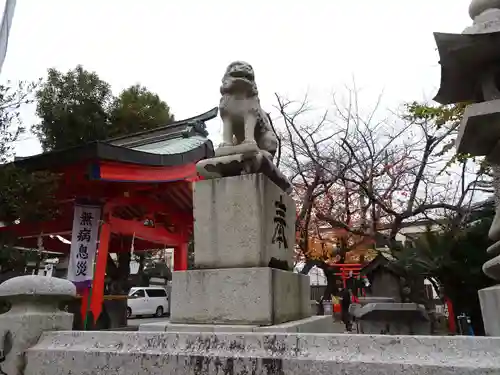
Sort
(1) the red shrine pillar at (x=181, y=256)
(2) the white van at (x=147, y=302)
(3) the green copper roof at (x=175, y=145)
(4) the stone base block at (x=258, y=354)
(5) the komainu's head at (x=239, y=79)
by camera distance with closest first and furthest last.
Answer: (4) the stone base block at (x=258, y=354) → (5) the komainu's head at (x=239, y=79) → (3) the green copper roof at (x=175, y=145) → (1) the red shrine pillar at (x=181, y=256) → (2) the white van at (x=147, y=302)

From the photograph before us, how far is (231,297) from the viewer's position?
3170 millimetres

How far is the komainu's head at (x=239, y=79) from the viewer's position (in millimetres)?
3896

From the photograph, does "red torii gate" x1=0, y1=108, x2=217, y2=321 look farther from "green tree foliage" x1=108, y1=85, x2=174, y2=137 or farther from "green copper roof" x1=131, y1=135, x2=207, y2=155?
"green tree foliage" x1=108, y1=85, x2=174, y2=137

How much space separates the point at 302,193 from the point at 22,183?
11.8 meters

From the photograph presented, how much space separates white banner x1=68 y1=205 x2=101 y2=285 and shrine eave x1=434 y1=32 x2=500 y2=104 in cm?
782

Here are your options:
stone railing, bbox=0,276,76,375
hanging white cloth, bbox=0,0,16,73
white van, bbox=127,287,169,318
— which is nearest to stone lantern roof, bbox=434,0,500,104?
stone railing, bbox=0,276,76,375

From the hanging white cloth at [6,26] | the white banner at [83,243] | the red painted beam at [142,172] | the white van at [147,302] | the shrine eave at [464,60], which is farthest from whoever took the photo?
the white van at [147,302]

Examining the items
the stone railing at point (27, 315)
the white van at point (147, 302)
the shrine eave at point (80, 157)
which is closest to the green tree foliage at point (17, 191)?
the shrine eave at point (80, 157)

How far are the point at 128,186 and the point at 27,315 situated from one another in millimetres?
6590

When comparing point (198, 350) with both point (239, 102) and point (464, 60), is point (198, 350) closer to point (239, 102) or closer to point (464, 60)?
point (239, 102)

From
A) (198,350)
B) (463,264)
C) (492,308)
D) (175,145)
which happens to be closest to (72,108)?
(175,145)

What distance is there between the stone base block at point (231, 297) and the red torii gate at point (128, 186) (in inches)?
196

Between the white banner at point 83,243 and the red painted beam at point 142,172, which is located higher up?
the red painted beam at point 142,172

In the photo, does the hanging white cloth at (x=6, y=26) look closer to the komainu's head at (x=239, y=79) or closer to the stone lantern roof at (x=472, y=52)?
the komainu's head at (x=239, y=79)
